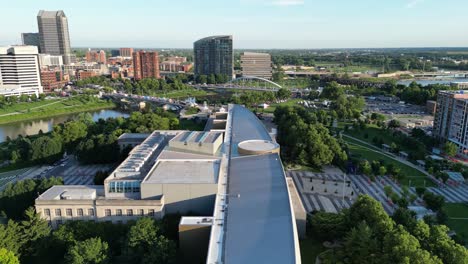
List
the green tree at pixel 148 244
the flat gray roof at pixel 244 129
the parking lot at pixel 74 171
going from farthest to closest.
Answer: the flat gray roof at pixel 244 129 → the parking lot at pixel 74 171 → the green tree at pixel 148 244

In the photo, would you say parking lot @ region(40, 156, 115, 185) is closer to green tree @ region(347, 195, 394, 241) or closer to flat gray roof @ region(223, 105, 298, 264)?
flat gray roof @ region(223, 105, 298, 264)

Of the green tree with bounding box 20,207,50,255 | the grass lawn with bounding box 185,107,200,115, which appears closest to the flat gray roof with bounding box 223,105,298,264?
the green tree with bounding box 20,207,50,255

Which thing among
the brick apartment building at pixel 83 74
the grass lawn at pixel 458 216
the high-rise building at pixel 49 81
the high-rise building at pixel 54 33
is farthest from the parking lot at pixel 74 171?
the high-rise building at pixel 54 33

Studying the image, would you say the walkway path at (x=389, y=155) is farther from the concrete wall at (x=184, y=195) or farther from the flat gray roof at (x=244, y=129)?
the concrete wall at (x=184, y=195)

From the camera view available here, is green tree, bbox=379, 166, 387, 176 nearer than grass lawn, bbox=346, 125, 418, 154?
Yes

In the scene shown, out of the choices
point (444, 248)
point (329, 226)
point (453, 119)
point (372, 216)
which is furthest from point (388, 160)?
point (444, 248)

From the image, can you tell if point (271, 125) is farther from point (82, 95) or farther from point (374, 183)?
point (82, 95)

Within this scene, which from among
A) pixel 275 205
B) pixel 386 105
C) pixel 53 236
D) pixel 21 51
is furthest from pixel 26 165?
pixel 386 105
